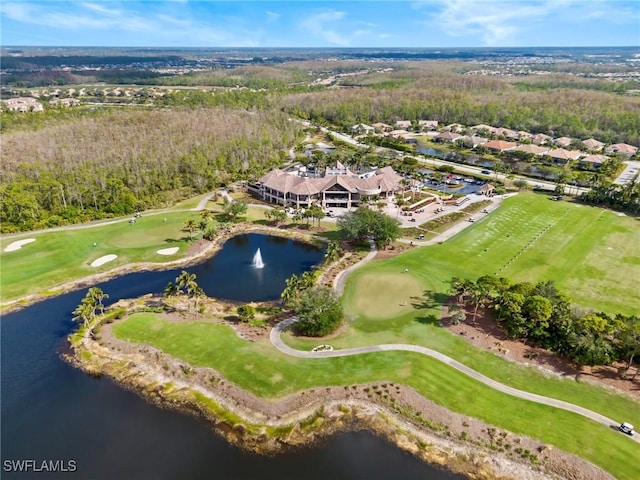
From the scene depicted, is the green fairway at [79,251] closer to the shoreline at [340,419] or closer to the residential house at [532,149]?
the shoreline at [340,419]

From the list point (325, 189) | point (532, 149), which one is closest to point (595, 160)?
point (532, 149)

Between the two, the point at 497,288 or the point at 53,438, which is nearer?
the point at 53,438

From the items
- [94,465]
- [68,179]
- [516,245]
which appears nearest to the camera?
[94,465]

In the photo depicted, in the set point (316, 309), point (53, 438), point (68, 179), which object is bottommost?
point (53, 438)

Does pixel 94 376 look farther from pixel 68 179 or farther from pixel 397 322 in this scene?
pixel 68 179

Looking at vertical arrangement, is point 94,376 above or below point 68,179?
below

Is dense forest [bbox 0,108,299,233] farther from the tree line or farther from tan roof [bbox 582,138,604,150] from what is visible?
tan roof [bbox 582,138,604,150]

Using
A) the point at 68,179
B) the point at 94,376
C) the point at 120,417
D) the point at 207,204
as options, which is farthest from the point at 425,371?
the point at 68,179
